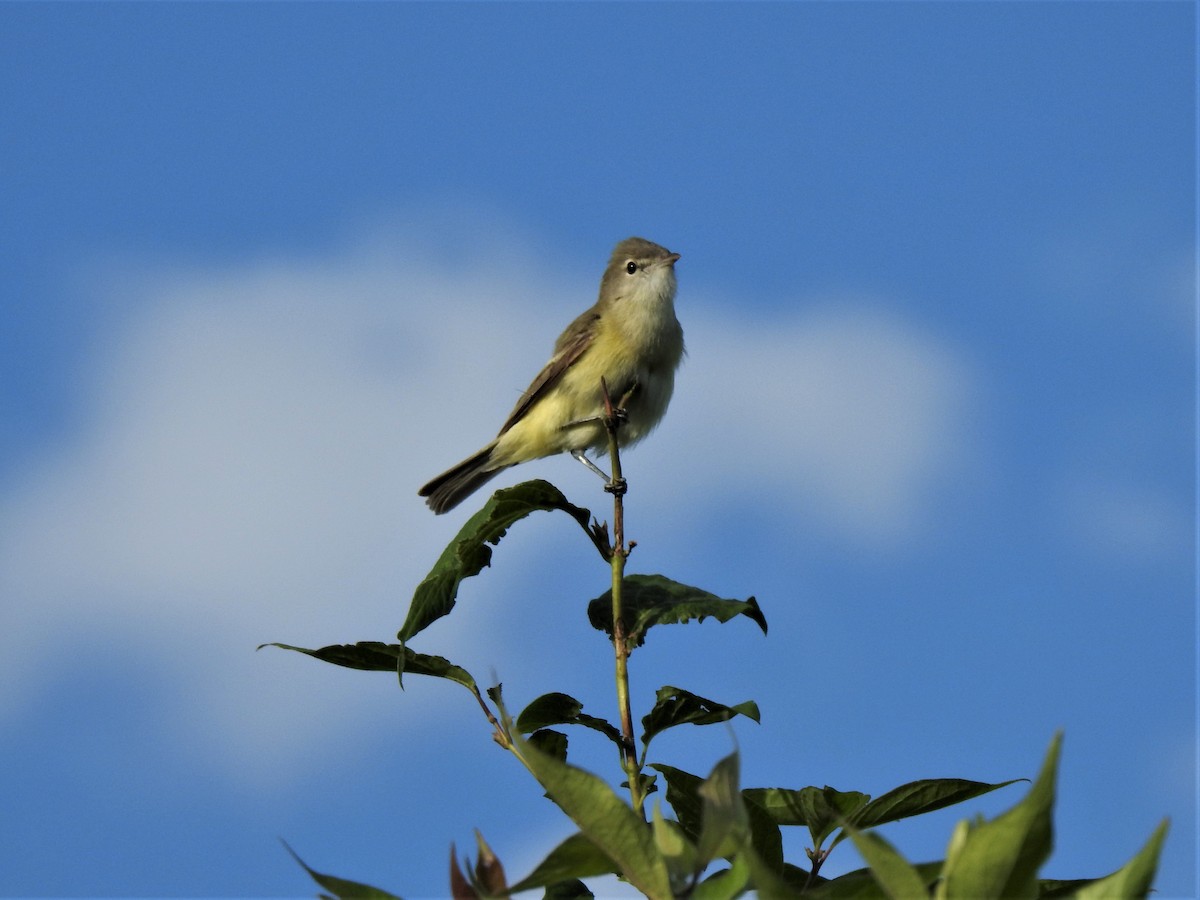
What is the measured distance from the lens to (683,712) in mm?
2975

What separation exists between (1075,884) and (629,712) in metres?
0.93

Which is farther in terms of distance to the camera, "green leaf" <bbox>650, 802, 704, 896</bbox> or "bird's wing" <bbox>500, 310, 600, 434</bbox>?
"bird's wing" <bbox>500, 310, 600, 434</bbox>

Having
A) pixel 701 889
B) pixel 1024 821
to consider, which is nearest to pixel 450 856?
pixel 701 889

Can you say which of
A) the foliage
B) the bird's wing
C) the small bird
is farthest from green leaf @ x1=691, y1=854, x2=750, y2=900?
the bird's wing

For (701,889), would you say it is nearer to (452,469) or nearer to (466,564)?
(466,564)

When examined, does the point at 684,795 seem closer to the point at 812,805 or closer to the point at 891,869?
the point at 812,805

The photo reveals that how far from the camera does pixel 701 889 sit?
1.85 m

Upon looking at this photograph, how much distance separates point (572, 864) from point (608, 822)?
0.30 ft

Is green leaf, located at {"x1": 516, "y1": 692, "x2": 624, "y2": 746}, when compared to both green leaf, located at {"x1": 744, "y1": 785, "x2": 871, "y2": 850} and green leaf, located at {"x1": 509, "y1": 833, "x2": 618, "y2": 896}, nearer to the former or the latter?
green leaf, located at {"x1": 744, "y1": 785, "x2": 871, "y2": 850}

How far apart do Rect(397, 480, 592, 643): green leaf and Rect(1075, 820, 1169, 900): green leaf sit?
1750mm

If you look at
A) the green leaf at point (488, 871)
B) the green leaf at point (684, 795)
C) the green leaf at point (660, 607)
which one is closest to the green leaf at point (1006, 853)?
the green leaf at point (488, 871)

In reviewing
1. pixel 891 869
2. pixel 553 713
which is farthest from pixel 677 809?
pixel 891 869

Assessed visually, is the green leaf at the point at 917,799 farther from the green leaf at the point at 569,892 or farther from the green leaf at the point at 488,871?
the green leaf at the point at 488,871

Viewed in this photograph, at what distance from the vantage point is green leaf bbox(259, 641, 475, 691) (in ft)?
9.80
